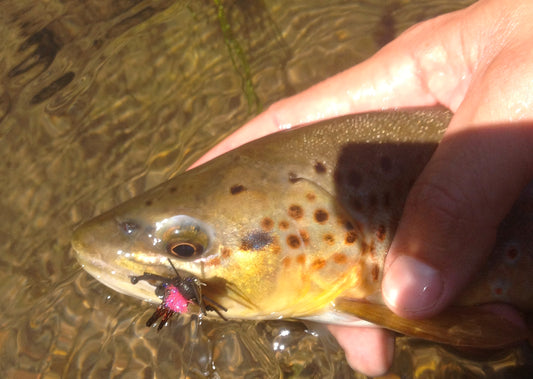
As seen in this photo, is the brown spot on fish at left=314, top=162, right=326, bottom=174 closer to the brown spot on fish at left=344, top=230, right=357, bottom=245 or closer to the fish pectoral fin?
the brown spot on fish at left=344, top=230, right=357, bottom=245

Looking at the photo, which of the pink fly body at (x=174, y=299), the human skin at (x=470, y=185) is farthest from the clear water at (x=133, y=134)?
the human skin at (x=470, y=185)

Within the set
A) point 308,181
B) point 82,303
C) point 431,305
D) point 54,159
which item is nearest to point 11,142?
point 54,159

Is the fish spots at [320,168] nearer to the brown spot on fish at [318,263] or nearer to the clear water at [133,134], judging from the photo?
the brown spot on fish at [318,263]

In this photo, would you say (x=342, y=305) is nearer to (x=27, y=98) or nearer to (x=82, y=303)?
(x=82, y=303)

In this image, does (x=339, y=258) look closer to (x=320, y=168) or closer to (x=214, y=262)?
(x=320, y=168)

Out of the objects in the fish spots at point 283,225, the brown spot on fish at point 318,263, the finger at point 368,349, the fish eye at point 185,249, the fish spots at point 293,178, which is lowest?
the finger at point 368,349

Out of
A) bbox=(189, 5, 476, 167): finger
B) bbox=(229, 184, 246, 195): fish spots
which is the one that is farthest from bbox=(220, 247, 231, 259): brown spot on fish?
bbox=(189, 5, 476, 167): finger

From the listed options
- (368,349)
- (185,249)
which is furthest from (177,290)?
(368,349)
